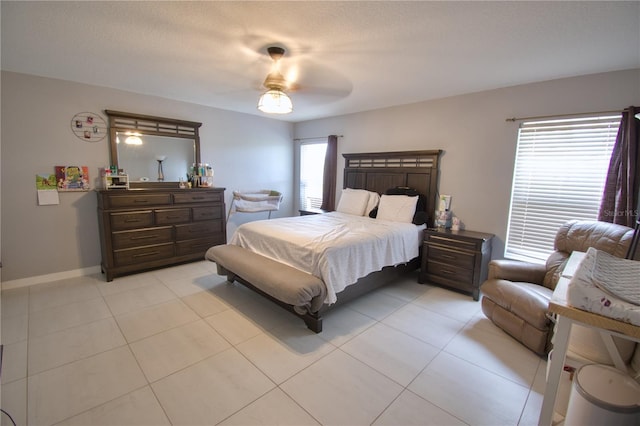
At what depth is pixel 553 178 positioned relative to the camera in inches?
116

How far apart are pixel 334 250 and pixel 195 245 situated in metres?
2.60

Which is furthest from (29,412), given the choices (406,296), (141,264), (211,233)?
(406,296)

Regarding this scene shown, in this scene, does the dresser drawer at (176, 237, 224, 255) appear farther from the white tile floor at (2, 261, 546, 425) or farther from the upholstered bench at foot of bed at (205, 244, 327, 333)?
the upholstered bench at foot of bed at (205, 244, 327, 333)

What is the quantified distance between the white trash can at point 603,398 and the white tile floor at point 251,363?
51 cm

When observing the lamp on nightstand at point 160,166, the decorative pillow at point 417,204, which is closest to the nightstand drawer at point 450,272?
the decorative pillow at point 417,204

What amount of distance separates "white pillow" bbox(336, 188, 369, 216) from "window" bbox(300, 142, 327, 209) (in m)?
1.02

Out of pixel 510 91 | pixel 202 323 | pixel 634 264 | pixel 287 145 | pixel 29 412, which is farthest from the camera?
pixel 287 145

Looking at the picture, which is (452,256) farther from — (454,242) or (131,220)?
(131,220)

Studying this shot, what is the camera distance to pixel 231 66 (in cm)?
276

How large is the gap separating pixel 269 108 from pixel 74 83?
2630mm

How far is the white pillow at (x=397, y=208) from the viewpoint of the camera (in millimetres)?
3736

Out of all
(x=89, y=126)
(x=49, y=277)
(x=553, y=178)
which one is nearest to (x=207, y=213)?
(x=89, y=126)

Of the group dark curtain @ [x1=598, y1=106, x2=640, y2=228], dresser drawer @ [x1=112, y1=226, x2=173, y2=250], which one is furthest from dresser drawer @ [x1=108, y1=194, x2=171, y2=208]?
dark curtain @ [x1=598, y1=106, x2=640, y2=228]

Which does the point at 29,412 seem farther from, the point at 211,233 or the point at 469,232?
the point at 469,232
